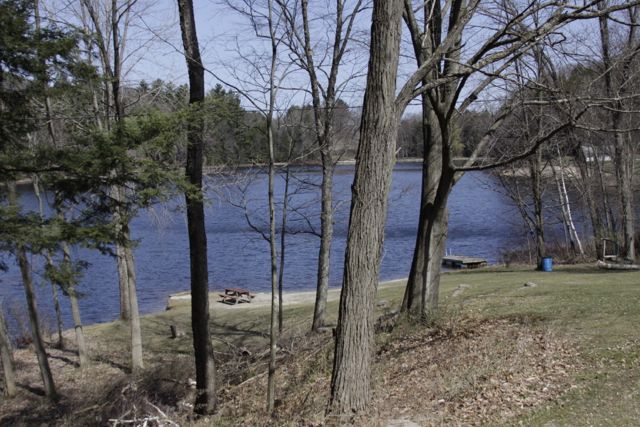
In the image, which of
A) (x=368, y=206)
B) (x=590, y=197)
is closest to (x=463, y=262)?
(x=590, y=197)

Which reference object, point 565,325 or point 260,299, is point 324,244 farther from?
point 260,299

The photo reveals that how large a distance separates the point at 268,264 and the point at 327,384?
69.8 feet

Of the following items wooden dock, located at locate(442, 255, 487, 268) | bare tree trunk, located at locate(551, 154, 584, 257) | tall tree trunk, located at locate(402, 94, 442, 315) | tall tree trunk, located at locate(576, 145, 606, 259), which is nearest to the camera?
tall tree trunk, located at locate(402, 94, 442, 315)

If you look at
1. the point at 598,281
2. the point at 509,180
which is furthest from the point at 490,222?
the point at 598,281

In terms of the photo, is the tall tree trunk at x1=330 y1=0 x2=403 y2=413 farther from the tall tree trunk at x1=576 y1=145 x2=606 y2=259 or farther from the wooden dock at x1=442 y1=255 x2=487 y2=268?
the wooden dock at x1=442 y1=255 x2=487 y2=268

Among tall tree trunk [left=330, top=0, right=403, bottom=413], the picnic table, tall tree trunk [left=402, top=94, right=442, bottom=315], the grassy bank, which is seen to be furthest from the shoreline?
tall tree trunk [left=330, top=0, right=403, bottom=413]

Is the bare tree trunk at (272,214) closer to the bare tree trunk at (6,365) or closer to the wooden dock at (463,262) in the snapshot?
the bare tree trunk at (6,365)

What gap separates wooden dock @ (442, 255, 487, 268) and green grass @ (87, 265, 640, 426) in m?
7.14

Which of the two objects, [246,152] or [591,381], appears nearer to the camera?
[591,381]

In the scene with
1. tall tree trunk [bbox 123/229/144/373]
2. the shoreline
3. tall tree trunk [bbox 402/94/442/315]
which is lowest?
the shoreline

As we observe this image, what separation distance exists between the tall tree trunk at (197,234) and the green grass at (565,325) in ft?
11.3

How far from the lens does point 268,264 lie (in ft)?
99.1

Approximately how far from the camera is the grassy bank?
677 centimetres

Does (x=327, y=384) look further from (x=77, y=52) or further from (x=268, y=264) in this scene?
(x=268, y=264)
